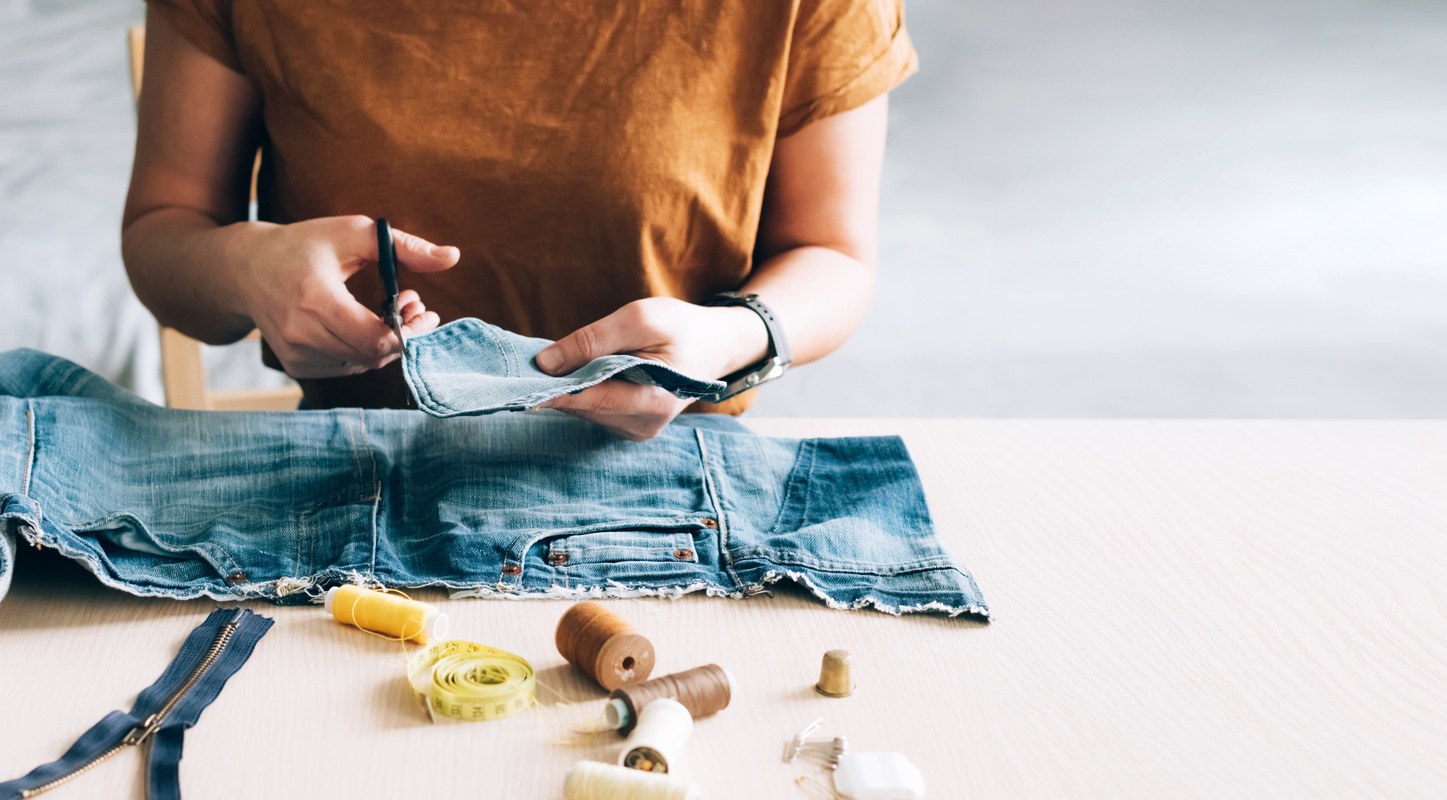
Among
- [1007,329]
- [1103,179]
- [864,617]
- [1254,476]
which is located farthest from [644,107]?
[1103,179]

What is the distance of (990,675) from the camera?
1.89 feet

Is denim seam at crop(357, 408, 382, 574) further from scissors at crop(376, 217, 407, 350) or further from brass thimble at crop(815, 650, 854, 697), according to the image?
brass thimble at crop(815, 650, 854, 697)

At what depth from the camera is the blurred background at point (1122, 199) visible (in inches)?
89.0

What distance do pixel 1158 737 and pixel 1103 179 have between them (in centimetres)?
214

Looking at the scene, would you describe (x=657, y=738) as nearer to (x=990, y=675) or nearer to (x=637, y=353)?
(x=990, y=675)

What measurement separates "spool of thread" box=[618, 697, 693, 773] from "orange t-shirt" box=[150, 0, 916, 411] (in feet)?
1.98

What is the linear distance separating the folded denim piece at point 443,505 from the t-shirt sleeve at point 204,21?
13.5 inches

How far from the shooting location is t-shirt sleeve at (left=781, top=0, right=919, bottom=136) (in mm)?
1003

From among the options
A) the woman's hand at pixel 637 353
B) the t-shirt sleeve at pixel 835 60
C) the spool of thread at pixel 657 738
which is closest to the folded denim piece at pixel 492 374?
the woman's hand at pixel 637 353

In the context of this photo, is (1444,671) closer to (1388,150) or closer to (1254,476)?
(1254,476)

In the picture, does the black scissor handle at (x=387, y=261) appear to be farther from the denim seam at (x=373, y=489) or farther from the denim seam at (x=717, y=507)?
the denim seam at (x=717, y=507)

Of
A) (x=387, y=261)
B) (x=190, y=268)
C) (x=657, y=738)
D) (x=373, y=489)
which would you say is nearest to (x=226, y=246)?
(x=190, y=268)

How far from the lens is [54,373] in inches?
32.8

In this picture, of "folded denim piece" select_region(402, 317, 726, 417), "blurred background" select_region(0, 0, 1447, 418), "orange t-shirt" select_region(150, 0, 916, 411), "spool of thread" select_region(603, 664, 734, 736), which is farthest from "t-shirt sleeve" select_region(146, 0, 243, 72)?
"blurred background" select_region(0, 0, 1447, 418)
